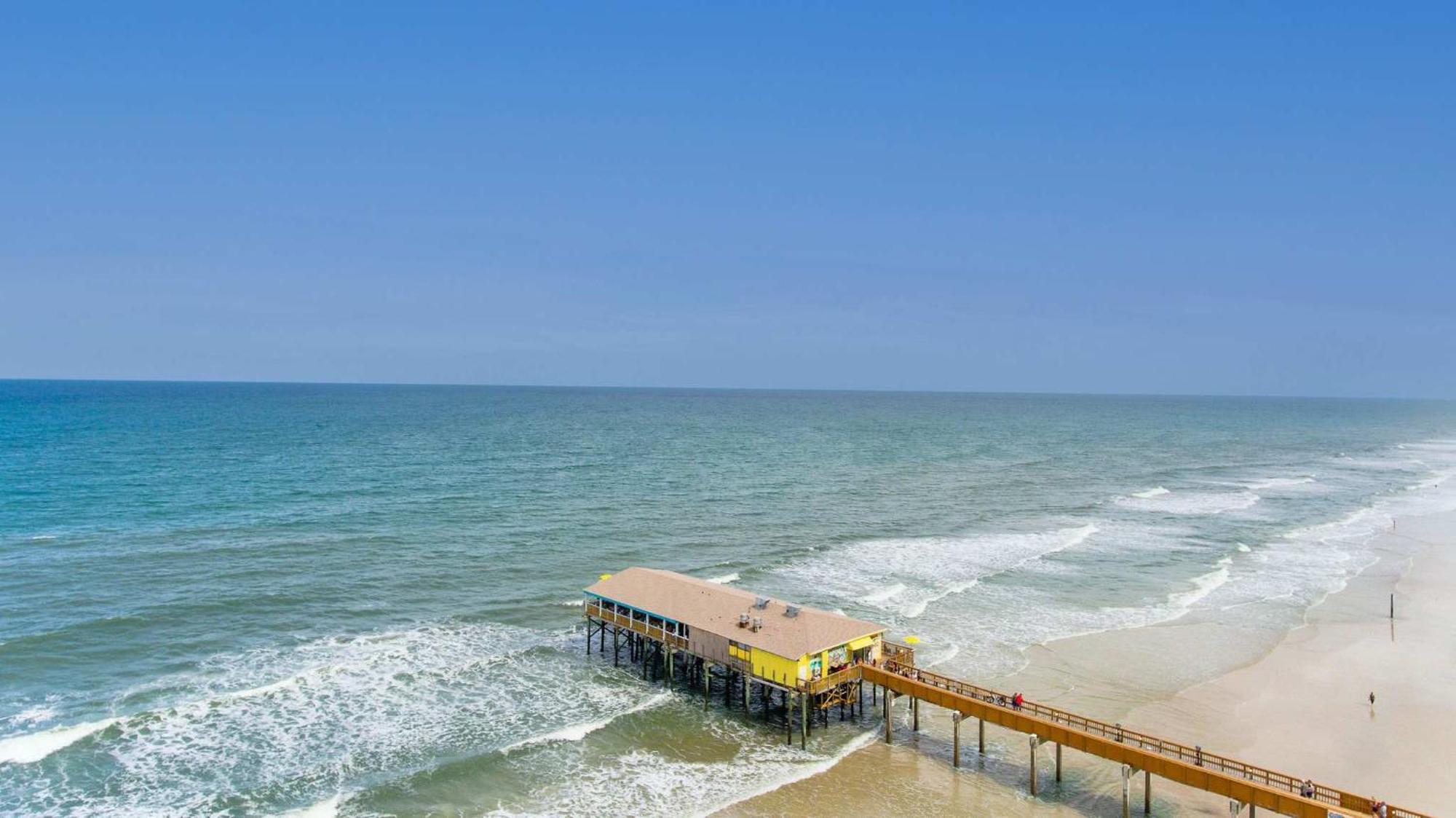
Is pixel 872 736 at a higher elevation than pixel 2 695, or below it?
below

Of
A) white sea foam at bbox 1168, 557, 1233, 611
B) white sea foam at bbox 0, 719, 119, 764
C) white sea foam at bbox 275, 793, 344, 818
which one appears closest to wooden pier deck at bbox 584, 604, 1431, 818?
white sea foam at bbox 275, 793, 344, 818

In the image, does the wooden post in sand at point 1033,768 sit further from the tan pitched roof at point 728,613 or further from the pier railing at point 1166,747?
the tan pitched roof at point 728,613

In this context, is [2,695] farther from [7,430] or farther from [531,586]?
[7,430]

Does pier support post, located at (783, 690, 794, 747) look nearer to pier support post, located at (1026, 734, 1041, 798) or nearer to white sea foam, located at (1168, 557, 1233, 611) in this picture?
pier support post, located at (1026, 734, 1041, 798)

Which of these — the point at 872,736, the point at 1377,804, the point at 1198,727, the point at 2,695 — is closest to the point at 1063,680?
the point at 1198,727

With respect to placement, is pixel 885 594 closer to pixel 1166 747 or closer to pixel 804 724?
pixel 804 724

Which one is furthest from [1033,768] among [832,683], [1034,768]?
[832,683]
